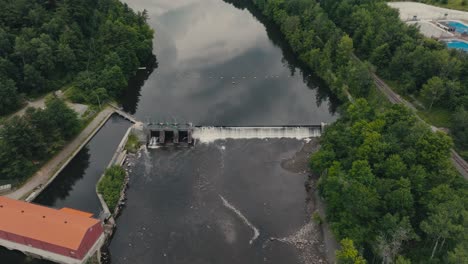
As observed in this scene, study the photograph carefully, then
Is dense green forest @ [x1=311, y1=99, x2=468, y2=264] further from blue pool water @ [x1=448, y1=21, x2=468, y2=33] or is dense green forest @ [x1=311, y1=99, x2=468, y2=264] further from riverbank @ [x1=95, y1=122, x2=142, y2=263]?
blue pool water @ [x1=448, y1=21, x2=468, y2=33]

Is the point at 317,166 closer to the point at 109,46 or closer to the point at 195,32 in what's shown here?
the point at 109,46

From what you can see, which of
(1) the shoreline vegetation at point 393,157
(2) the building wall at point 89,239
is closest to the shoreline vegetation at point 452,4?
(1) the shoreline vegetation at point 393,157

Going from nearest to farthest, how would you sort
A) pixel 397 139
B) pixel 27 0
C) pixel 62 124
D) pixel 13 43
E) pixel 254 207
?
pixel 397 139, pixel 254 207, pixel 62 124, pixel 13 43, pixel 27 0

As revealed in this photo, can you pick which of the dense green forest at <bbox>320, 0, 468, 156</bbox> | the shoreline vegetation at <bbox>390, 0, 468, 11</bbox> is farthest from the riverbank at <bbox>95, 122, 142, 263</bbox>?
the shoreline vegetation at <bbox>390, 0, 468, 11</bbox>

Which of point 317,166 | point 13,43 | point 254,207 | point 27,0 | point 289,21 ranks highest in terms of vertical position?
point 27,0

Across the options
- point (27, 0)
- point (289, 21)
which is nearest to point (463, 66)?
point (289, 21)

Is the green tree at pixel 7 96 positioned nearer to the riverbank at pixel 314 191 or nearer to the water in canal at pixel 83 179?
the water in canal at pixel 83 179
